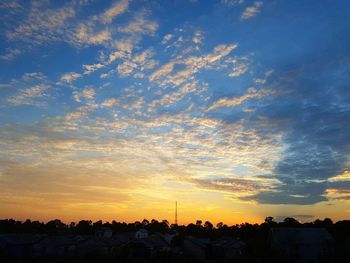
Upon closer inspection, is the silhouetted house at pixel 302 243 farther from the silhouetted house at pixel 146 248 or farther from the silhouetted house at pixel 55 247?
the silhouetted house at pixel 55 247

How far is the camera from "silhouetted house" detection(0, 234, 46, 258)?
64938 mm

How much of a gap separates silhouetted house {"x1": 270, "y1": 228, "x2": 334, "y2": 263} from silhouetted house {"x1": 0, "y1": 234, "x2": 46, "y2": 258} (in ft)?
141

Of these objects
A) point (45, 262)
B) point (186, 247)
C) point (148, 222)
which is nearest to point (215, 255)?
point (186, 247)

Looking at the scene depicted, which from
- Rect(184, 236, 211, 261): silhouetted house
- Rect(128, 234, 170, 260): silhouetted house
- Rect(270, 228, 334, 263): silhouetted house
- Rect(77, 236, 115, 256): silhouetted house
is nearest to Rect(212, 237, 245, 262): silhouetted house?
Rect(184, 236, 211, 261): silhouetted house

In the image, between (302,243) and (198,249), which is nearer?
(302,243)

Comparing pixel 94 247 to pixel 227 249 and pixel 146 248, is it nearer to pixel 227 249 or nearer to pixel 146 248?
pixel 146 248

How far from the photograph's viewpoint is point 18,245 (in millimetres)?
66875

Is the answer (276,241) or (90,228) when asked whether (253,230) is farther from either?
(90,228)

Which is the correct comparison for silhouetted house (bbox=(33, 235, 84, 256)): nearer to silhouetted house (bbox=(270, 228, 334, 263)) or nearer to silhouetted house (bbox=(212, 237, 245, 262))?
silhouetted house (bbox=(212, 237, 245, 262))

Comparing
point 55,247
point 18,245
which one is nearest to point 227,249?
point 55,247

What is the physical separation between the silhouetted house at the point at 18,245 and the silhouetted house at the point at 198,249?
94.3 feet

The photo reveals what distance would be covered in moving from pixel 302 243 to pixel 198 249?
19668 mm

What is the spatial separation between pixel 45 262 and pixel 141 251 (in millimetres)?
18846

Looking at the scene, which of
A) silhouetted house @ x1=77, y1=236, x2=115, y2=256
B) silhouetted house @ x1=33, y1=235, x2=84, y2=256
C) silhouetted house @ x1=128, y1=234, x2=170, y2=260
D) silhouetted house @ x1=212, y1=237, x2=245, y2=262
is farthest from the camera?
silhouetted house @ x1=33, y1=235, x2=84, y2=256
